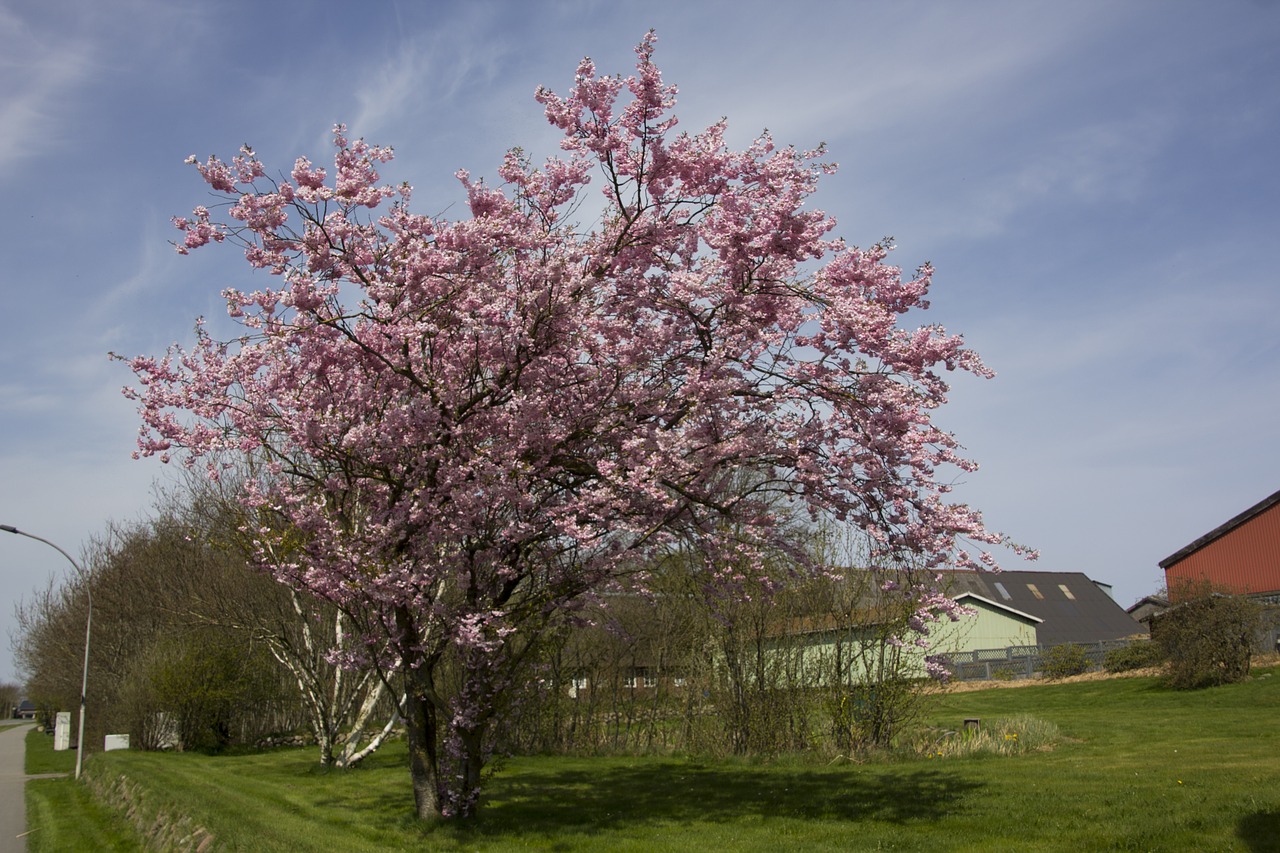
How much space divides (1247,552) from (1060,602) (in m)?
20.3

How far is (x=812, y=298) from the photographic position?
954 cm

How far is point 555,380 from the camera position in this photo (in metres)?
10.0

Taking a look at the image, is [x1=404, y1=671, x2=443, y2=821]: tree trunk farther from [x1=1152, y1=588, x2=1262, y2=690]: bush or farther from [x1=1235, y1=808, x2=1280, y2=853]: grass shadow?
[x1=1152, y1=588, x2=1262, y2=690]: bush

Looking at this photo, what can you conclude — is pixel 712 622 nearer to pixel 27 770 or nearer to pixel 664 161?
pixel 664 161

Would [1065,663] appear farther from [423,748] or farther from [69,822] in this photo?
[69,822]

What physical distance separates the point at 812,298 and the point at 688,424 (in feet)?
5.83

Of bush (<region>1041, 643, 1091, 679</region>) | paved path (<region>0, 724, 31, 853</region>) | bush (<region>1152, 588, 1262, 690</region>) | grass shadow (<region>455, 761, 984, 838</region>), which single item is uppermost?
bush (<region>1152, 588, 1262, 690</region>)

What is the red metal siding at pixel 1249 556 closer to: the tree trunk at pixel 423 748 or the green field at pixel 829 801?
the green field at pixel 829 801

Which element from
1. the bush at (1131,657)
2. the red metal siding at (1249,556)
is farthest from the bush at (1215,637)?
the red metal siding at (1249,556)

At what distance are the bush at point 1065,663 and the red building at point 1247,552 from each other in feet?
20.7

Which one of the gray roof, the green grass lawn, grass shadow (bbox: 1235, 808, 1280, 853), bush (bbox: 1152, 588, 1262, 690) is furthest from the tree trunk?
the gray roof

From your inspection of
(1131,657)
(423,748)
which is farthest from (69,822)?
(1131,657)

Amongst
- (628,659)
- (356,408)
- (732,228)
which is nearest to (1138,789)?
(732,228)

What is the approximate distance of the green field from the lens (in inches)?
338
